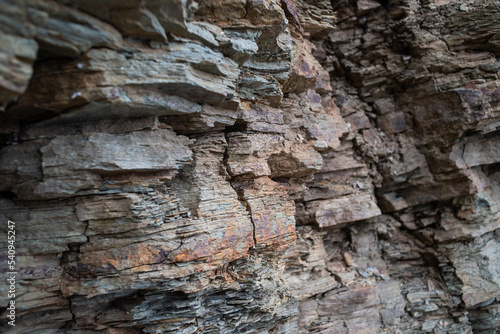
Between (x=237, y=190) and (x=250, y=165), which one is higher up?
(x=250, y=165)

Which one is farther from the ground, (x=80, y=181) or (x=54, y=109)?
(x=54, y=109)

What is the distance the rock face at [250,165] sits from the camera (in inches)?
178

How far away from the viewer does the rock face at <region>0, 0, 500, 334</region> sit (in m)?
4.53

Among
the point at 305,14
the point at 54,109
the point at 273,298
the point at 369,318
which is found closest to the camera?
the point at 54,109

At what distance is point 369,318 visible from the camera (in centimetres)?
965

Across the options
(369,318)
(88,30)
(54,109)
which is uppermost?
(88,30)

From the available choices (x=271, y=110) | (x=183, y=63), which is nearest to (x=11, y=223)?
(x=183, y=63)

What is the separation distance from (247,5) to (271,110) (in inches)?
96.3

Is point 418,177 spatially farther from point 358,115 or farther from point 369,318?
point 369,318

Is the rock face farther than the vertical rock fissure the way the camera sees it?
No

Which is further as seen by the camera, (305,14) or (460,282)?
(460,282)

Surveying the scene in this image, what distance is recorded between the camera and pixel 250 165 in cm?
674

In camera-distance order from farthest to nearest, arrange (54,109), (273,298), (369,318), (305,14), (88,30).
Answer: (369,318), (305,14), (273,298), (54,109), (88,30)

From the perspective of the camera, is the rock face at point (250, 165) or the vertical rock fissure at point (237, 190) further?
the vertical rock fissure at point (237, 190)
